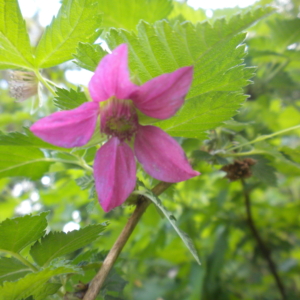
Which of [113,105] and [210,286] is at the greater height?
[113,105]

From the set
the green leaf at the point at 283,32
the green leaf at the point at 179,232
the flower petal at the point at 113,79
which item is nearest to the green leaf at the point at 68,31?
the flower petal at the point at 113,79

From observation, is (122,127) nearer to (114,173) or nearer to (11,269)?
(114,173)

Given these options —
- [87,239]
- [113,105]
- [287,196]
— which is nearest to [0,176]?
[87,239]

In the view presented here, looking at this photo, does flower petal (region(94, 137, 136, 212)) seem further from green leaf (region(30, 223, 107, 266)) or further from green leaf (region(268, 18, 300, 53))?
green leaf (region(268, 18, 300, 53))

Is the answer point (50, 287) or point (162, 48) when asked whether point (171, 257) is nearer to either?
point (50, 287)

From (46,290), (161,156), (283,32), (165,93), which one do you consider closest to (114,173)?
(161,156)
